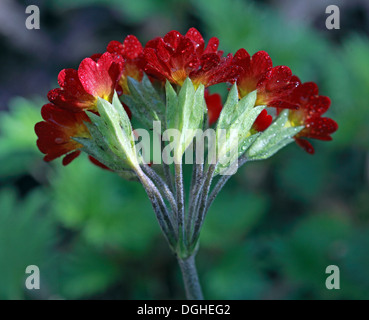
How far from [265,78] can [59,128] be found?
22.5 inches

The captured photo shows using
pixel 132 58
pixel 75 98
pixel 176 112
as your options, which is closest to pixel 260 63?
pixel 176 112

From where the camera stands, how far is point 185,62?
1.22m

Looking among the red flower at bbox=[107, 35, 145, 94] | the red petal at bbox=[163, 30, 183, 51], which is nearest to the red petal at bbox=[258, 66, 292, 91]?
the red petal at bbox=[163, 30, 183, 51]

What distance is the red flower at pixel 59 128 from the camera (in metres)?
1.33

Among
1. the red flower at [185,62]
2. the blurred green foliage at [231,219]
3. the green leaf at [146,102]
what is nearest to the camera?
the red flower at [185,62]

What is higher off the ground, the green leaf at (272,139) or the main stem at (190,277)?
the green leaf at (272,139)

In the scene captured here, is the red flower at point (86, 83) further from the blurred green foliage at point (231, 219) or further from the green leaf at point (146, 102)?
the blurred green foliage at point (231, 219)

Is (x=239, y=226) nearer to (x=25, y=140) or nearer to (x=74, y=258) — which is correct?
(x=74, y=258)

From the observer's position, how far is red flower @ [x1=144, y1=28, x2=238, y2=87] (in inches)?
47.6

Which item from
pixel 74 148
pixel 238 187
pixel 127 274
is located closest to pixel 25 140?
pixel 127 274

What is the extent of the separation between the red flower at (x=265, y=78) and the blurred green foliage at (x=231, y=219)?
60.9 inches

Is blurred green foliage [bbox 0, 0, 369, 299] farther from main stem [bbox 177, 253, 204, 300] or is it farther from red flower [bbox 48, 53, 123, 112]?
red flower [bbox 48, 53, 123, 112]

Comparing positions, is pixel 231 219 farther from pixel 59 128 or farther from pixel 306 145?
pixel 59 128

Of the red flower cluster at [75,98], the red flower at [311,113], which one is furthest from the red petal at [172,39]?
the red flower at [311,113]
